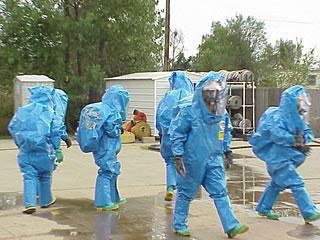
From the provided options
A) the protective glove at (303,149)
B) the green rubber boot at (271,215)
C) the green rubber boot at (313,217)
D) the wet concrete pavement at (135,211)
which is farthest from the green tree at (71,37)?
the green rubber boot at (313,217)

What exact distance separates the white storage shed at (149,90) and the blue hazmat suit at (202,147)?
45.2ft

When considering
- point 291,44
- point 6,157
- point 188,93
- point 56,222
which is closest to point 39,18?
point 6,157

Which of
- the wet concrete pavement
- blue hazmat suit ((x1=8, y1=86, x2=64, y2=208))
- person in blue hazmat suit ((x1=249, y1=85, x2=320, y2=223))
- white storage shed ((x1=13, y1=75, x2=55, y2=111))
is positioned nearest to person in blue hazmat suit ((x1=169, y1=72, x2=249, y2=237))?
the wet concrete pavement

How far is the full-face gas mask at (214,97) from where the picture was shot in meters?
6.80

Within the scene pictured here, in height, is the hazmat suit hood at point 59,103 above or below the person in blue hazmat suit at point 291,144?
above

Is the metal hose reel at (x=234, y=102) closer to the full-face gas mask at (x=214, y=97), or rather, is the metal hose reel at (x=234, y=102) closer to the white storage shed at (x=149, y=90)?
the white storage shed at (x=149, y=90)

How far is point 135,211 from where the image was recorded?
854 cm

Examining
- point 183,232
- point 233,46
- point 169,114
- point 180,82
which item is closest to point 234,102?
point 180,82

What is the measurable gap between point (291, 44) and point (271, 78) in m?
10.7

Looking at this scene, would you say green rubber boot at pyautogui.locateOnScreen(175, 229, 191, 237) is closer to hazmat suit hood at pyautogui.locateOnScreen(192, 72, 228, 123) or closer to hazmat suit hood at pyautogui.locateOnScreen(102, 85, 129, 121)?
hazmat suit hood at pyautogui.locateOnScreen(192, 72, 228, 123)

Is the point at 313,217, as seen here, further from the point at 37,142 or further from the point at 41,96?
the point at 41,96

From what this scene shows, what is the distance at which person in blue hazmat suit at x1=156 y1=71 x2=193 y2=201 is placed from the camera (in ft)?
30.2

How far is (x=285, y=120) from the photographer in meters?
7.79

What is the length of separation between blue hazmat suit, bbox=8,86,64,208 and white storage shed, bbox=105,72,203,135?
40.1ft
